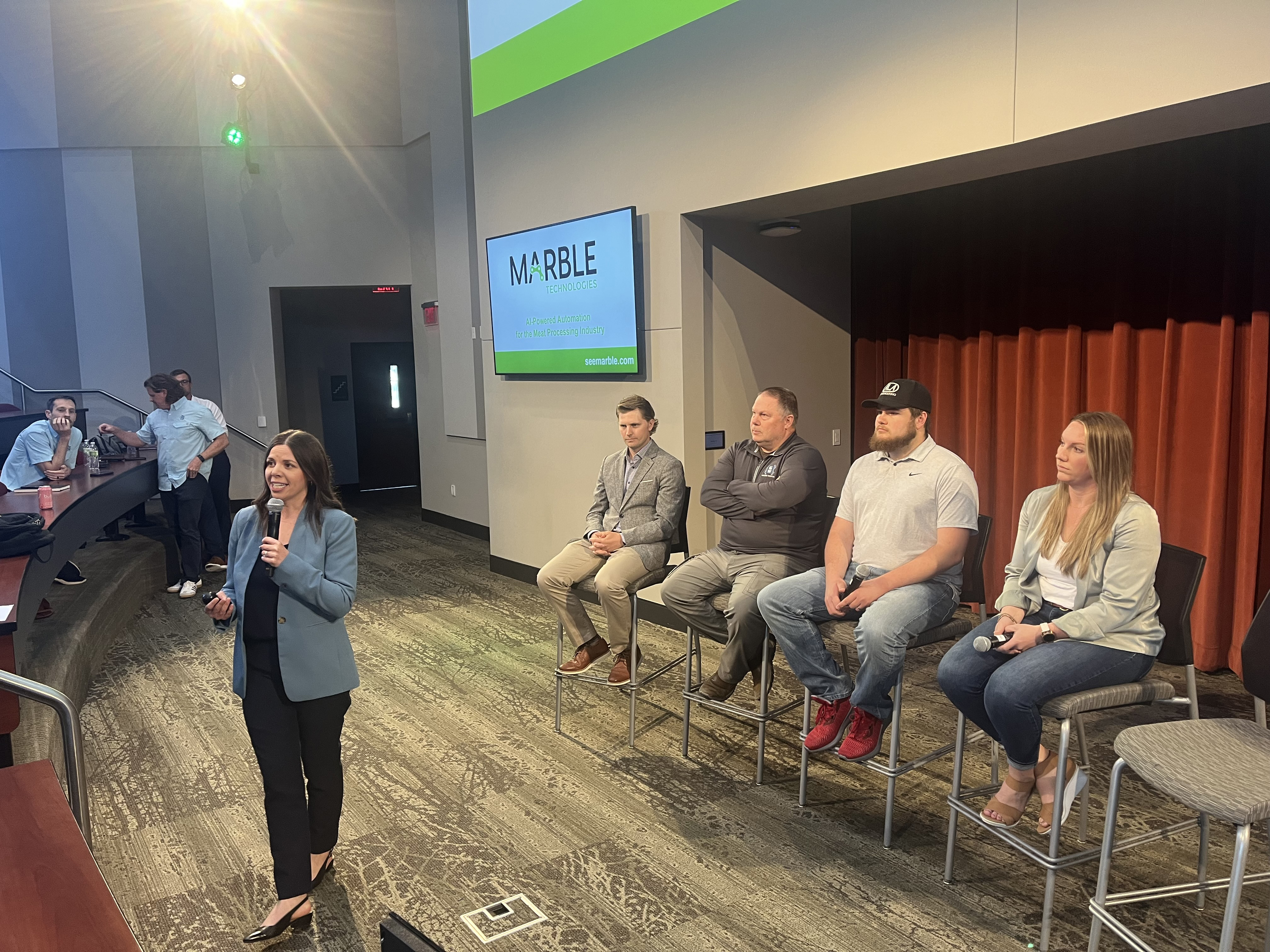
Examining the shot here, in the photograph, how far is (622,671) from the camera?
3854 millimetres

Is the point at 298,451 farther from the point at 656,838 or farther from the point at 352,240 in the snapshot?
the point at 352,240

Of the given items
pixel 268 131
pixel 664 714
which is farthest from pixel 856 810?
pixel 268 131

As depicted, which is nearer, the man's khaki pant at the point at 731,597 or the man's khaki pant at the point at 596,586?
the man's khaki pant at the point at 731,597

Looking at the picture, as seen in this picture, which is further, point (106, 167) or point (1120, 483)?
point (106, 167)

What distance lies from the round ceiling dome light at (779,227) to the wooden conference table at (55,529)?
3892 millimetres

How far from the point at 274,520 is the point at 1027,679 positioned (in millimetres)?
2087

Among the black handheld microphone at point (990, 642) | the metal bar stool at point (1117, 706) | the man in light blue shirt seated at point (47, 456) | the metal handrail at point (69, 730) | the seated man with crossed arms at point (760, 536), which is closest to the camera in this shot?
the metal handrail at point (69, 730)

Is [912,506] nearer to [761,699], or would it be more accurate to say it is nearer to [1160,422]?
[761,699]

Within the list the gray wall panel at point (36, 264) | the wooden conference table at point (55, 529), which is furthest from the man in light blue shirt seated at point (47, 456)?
the gray wall panel at point (36, 264)

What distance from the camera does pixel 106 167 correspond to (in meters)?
8.62

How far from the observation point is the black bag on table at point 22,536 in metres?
3.78

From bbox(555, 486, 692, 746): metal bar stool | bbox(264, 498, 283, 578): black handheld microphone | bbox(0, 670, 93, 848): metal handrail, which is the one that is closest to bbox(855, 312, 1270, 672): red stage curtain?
bbox(555, 486, 692, 746): metal bar stool

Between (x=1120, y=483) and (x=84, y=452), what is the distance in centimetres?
663

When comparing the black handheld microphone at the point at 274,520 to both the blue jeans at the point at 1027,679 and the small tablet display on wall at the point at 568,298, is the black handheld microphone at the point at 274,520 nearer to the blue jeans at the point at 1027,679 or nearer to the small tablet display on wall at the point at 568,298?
the blue jeans at the point at 1027,679
